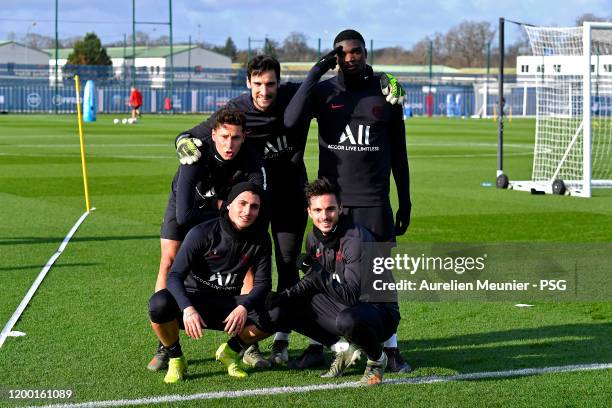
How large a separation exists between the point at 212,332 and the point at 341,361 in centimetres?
157

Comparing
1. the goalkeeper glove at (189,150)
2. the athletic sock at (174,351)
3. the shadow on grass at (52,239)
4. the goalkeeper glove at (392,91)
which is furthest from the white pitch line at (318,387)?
the shadow on grass at (52,239)

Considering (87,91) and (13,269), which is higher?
(87,91)

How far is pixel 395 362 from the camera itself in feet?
23.2

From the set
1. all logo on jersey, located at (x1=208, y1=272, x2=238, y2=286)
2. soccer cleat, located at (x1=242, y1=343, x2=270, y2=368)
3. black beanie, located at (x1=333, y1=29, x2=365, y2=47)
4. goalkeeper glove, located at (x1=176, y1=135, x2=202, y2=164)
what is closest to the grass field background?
soccer cleat, located at (x1=242, y1=343, x2=270, y2=368)

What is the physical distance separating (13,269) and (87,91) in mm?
8656

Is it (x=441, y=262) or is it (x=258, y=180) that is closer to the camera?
(x=258, y=180)

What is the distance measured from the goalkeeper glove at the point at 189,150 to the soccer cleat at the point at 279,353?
4.54ft

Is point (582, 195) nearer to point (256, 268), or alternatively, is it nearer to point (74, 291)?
point (74, 291)

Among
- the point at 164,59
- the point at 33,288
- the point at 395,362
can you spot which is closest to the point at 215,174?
the point at 395,362

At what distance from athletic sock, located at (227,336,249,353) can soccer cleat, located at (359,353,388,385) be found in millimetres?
809

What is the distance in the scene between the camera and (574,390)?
6.54 meters

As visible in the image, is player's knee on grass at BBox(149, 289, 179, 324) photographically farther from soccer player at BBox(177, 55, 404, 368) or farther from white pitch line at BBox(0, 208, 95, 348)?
white pitch line at BBox(0, 208, 95, 348)

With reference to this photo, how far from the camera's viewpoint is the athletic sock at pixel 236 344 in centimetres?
699

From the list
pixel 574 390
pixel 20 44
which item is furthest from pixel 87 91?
pixel 20 44
